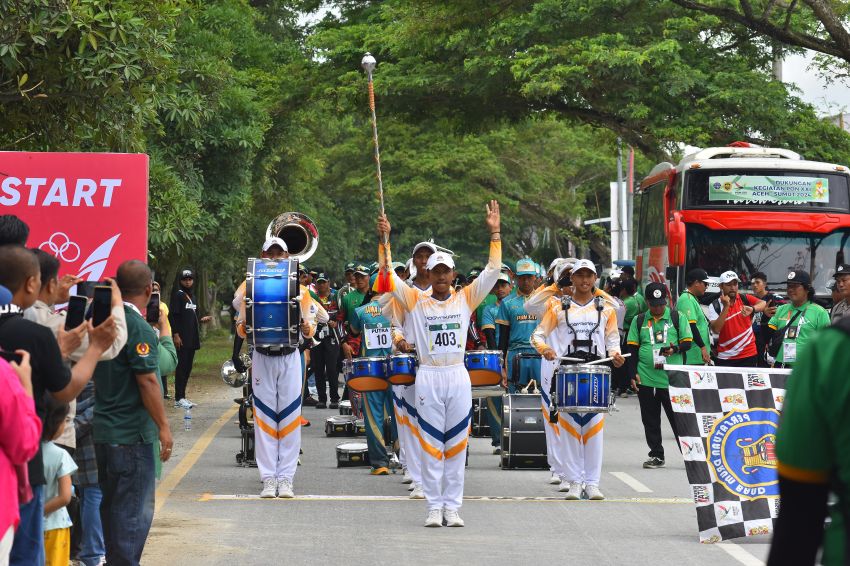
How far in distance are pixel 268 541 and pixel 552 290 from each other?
152 inches

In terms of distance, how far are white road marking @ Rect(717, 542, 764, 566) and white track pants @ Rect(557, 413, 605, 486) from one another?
7.78ft

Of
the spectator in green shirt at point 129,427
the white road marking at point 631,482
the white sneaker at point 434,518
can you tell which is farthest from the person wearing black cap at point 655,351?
the spectator in green shirt at point 129,427

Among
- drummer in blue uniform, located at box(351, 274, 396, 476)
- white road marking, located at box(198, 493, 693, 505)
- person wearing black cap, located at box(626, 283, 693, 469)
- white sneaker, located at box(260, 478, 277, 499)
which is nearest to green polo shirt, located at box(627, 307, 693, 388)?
person wearing black cap, located at box(626, 283, 693, 469)

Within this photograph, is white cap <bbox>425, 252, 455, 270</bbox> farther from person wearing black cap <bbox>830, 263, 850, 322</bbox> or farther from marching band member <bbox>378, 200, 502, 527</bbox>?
person wearing black cap <bbox>830, 263, 850, 322</bbox>

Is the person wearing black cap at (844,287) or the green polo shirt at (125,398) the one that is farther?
the person wearing black cap at (844,287)

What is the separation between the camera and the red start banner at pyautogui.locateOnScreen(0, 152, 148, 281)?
928 centimetres

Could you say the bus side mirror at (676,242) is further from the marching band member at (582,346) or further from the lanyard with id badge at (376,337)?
the marching band member at (582,346)

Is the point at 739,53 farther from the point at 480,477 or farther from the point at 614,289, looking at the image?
the point at 480,477

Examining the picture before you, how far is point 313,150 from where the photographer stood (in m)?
43.5

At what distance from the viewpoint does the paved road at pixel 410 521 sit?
8766mm

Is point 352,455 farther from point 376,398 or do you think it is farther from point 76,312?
point 76,312

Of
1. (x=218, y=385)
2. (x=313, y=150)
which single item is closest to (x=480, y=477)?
(x=218, y=385)

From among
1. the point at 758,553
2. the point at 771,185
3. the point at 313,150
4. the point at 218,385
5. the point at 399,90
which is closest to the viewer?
the point at 758,553

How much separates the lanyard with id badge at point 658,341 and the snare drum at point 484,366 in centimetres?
264
